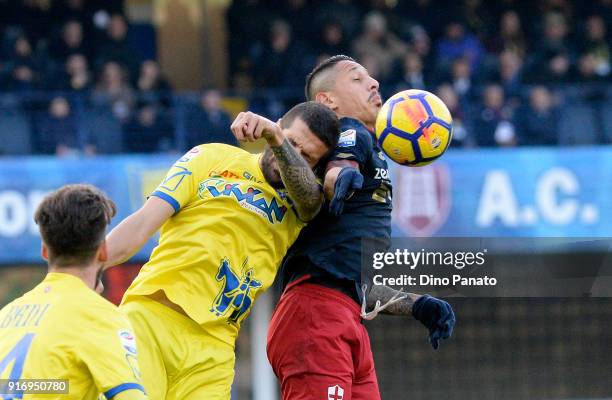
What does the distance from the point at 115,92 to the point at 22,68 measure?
117cm

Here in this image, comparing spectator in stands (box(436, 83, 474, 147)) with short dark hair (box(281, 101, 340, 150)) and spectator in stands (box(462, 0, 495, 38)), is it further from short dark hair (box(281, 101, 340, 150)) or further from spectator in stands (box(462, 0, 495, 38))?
short dark hair (box(281, 101, 340, 150))

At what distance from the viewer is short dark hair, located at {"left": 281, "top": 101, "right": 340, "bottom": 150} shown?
17.0 ft

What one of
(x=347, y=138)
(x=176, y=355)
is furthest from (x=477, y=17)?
(x=176, y=355)

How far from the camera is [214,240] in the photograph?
16.6 feet

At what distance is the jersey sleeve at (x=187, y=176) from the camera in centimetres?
498

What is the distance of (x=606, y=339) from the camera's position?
37.7ft

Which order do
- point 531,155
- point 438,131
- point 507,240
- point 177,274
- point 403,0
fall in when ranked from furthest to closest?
point 403,0 → point 531,155 → point 507,240 → point 438,131 → point 177,274

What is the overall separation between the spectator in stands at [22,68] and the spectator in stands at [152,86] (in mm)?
1263

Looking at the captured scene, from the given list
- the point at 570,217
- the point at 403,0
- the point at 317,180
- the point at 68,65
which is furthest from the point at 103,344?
the point at 403,0

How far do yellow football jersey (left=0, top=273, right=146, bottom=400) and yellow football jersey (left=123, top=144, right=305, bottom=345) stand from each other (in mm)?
1053

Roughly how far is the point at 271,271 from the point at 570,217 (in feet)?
23.0

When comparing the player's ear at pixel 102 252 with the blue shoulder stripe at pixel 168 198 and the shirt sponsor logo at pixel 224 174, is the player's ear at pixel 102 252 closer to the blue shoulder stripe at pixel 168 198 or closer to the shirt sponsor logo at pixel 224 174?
the blue shoulder stripe at pixel 168 198

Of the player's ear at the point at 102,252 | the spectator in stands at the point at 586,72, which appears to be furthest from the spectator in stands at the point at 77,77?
the player's ear at the point at 102,252

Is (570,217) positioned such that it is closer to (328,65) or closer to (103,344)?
(328,65)
